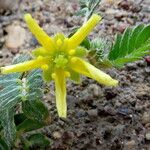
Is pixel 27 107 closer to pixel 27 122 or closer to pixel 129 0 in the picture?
pixel 27 122

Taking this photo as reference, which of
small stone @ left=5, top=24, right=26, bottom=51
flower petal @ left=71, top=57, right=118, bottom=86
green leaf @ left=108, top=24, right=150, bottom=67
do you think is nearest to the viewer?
flower petal @ left=71, top=57, right=118, bottom=86

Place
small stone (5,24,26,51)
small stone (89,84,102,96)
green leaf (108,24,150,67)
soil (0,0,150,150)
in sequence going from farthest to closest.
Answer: small stone (5,24,26,51) → small stone (89,84,102,96) → soil (0,0,150,150) → green leaf (108,24,150,67)

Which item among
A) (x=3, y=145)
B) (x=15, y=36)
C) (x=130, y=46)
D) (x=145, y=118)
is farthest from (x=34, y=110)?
(x=15, y=36)

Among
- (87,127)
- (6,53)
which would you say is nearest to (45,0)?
(6,53)

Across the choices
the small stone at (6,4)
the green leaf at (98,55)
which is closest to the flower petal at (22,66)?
the green leaf at (98,55)

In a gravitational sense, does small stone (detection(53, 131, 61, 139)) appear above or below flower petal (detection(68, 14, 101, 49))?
below

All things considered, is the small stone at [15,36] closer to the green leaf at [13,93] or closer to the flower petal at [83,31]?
the green leaf at [13,93]

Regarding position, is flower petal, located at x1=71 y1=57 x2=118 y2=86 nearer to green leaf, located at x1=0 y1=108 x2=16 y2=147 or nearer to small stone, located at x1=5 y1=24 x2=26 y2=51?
green leaf, located at x1=0 y1=108 x2=16 y2=147

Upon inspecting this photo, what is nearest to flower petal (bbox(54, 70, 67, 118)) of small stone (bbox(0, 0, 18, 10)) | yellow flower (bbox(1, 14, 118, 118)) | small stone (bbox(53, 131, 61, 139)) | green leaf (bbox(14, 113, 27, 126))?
yellow flower (bbox(1, 14, 118, 118))
